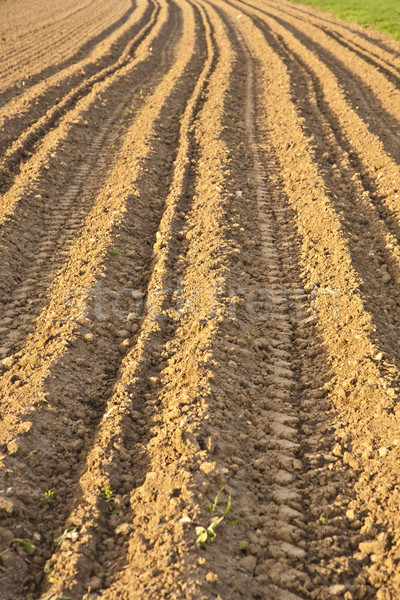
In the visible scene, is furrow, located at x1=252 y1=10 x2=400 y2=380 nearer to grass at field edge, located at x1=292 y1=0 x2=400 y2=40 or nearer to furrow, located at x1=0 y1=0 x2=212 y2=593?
furrow, located at x1=0 y1=0 x2=212 y2=593

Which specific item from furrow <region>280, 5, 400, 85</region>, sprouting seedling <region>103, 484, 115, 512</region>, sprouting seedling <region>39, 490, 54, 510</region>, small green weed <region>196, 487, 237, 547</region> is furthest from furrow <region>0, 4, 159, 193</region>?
furrow <region>280, 5, 400, 85</region>

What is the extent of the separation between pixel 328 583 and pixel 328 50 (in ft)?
50.8

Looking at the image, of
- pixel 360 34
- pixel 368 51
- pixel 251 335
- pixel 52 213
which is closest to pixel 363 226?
pixel 251 335

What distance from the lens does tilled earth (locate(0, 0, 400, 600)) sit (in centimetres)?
297

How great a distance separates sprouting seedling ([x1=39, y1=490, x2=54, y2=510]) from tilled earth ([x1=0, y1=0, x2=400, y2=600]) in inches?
0.5

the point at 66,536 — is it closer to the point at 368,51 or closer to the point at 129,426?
the point at 129,426

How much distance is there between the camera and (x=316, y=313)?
4.98m

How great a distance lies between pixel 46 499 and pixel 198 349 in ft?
Result: 5.26

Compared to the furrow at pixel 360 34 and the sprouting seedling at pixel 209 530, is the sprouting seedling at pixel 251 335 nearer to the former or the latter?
the sprouting seedling at pixel 209 530

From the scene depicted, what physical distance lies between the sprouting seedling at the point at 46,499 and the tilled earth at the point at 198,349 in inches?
0.5

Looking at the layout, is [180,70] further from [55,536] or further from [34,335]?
[55,536]

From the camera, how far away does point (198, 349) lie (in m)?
4.34

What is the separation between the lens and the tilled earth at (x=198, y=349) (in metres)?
2.97

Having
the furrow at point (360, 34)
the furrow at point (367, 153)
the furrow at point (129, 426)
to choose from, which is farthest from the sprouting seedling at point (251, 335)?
the furrow at point (360, 34)
